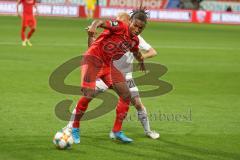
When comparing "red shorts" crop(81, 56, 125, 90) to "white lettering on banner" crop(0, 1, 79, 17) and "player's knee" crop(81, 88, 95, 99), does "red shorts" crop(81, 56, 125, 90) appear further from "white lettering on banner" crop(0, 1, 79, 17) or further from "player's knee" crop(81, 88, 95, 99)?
"white lettering on banner" crop(0, 1, 79, 17)

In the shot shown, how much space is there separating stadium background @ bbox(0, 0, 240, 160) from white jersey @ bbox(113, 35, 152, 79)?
1.12 m

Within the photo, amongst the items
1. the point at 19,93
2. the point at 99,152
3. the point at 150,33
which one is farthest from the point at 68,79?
the point at 150,33

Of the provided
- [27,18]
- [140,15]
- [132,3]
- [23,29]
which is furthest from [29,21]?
[132,3]

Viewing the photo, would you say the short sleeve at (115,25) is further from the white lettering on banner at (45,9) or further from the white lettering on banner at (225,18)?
the white lettering on banner at (225,18)

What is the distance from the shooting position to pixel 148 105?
12.7 metres

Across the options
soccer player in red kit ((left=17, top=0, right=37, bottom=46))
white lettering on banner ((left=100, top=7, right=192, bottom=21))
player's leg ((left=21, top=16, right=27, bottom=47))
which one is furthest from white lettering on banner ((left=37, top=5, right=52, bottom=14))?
player's leg ((left=21, top=16, right=27, bottom=47))

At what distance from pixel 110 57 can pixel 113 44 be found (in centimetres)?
25

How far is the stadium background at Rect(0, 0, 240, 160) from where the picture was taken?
8789 millimetres

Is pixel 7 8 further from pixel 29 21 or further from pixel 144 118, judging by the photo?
pixel 144 118

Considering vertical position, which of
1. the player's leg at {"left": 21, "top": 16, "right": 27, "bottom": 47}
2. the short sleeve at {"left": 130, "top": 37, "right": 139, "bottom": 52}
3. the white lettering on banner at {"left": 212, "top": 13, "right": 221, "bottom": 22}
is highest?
the short sleeve at {"left": 130, "top": 37, "right": 139, "bottom": 52}

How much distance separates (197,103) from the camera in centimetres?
1313

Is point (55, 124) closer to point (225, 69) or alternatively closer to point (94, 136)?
point (94, 136)

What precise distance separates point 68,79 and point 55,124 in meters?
5.59

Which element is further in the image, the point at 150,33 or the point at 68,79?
the point at 150,33
